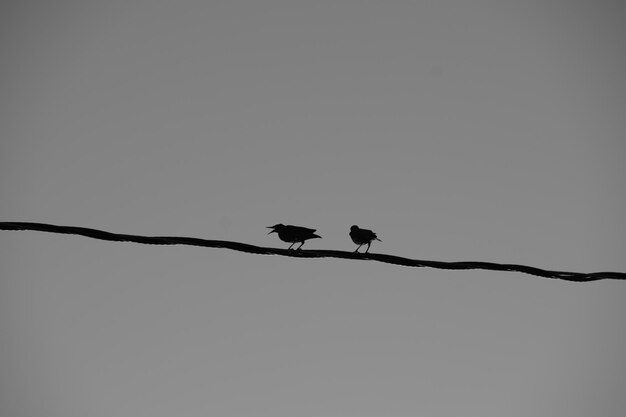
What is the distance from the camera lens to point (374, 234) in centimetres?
773

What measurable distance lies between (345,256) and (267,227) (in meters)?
2.91

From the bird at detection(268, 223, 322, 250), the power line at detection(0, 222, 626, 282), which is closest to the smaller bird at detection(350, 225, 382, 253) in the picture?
the bird at detection(268, 223, 322, 250)

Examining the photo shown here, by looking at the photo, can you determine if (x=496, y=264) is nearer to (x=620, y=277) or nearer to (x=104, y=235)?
(x=620, y=277)

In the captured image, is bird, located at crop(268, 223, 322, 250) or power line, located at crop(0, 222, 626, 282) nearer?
power line, located at crop(0, 222, 626, 282)

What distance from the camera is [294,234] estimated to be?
277 inches

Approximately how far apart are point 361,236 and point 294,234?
107 centimetres

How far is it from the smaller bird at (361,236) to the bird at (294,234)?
948mm

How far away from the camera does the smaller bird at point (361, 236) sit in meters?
7.71

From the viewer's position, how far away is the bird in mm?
6934

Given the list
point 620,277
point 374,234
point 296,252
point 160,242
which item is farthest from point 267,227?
point 620,277

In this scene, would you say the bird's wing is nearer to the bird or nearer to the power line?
the bird

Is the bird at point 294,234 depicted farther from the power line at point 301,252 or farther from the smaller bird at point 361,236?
the power line at point 301,252

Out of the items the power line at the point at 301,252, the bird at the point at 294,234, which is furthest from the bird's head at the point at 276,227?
the power line at the point at 301,252

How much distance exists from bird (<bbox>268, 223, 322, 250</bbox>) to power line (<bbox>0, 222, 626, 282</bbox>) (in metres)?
2.05
